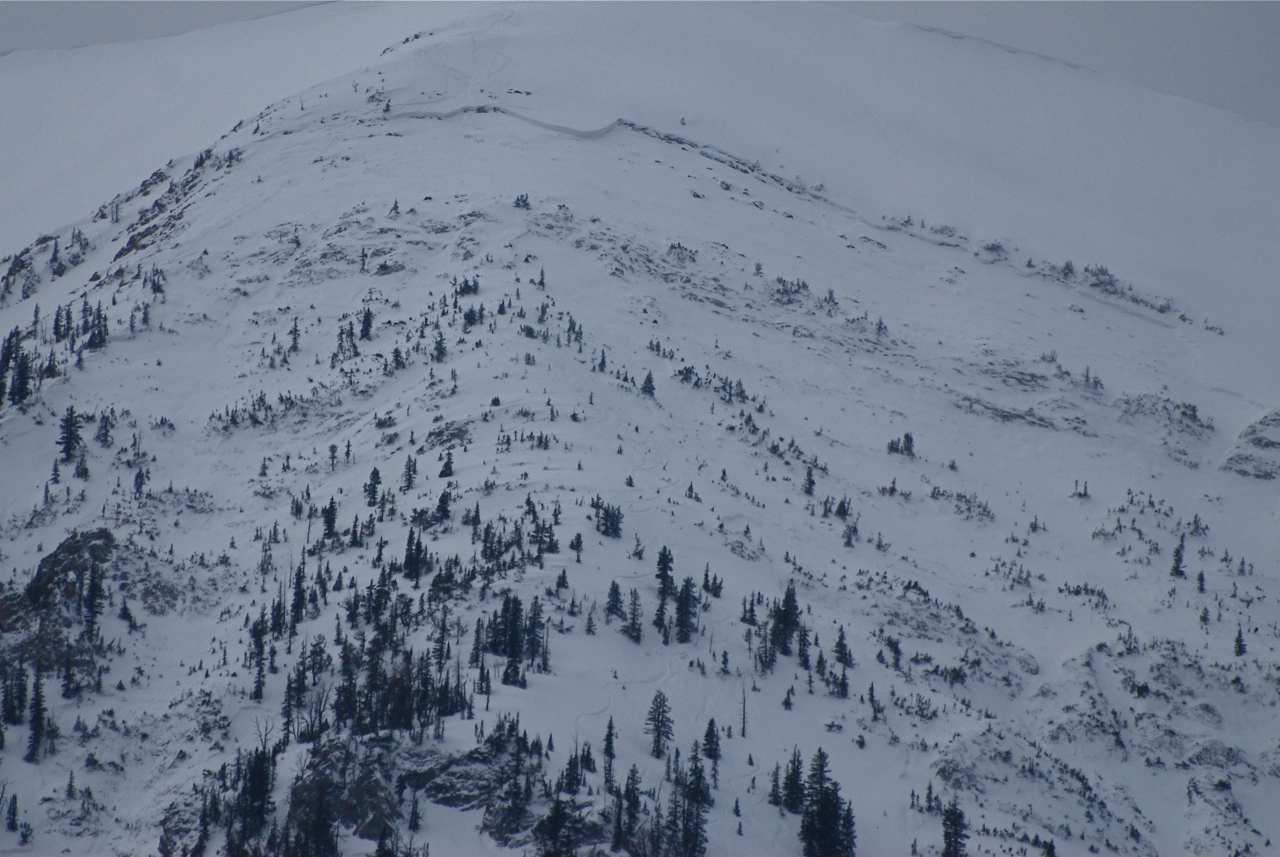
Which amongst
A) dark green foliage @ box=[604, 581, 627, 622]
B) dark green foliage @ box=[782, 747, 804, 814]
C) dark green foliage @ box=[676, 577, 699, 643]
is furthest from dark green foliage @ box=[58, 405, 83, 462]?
dark green foliage @ box=[782, 747, 804, 814]

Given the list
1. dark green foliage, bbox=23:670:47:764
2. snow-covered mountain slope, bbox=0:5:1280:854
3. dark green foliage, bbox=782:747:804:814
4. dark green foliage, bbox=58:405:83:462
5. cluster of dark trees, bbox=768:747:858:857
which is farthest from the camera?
dark green foliage, bbox=58:405:83:462

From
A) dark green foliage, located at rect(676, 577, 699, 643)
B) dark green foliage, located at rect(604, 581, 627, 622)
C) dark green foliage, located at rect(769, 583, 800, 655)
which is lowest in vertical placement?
dark green foliage, located at rect(769, 583, 800, 655)

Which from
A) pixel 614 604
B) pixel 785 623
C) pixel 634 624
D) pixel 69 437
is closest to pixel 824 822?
pixel 634 624

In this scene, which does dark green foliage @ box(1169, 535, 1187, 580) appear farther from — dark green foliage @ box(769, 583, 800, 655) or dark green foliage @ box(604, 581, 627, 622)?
dark green foliage @ box(604, 581, 627, 622)

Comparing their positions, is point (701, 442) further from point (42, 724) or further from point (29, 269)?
point (29, 269)

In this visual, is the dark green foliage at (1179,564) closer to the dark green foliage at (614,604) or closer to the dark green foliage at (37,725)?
the dark green foliage at (614,604)

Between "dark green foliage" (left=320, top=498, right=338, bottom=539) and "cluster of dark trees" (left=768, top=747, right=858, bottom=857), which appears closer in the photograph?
"cluster of dark trees" (left=768, top=747, right=858, bottom=857)

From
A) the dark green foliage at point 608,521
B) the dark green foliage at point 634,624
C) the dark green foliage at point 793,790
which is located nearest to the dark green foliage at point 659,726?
the dark green foliage at point 634,624

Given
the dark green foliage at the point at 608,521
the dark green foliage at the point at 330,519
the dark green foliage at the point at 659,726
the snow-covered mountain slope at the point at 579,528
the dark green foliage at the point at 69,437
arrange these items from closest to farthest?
the snow-covered mountain slope at the point at 579,528
the dark green foliage at the point at 659,726
the dark green foliage at the point at 608,521
the dark green foliage at the point at 330,519
the dark green foliage at the point at 69,437

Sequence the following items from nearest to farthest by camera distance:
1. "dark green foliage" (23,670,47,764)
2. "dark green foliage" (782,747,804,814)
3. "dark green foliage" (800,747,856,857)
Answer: "dark green foliage" (800,747,856,857), "dark green foliage" (23,670,47,764), "dark green foliage" (782,747,804,814)
